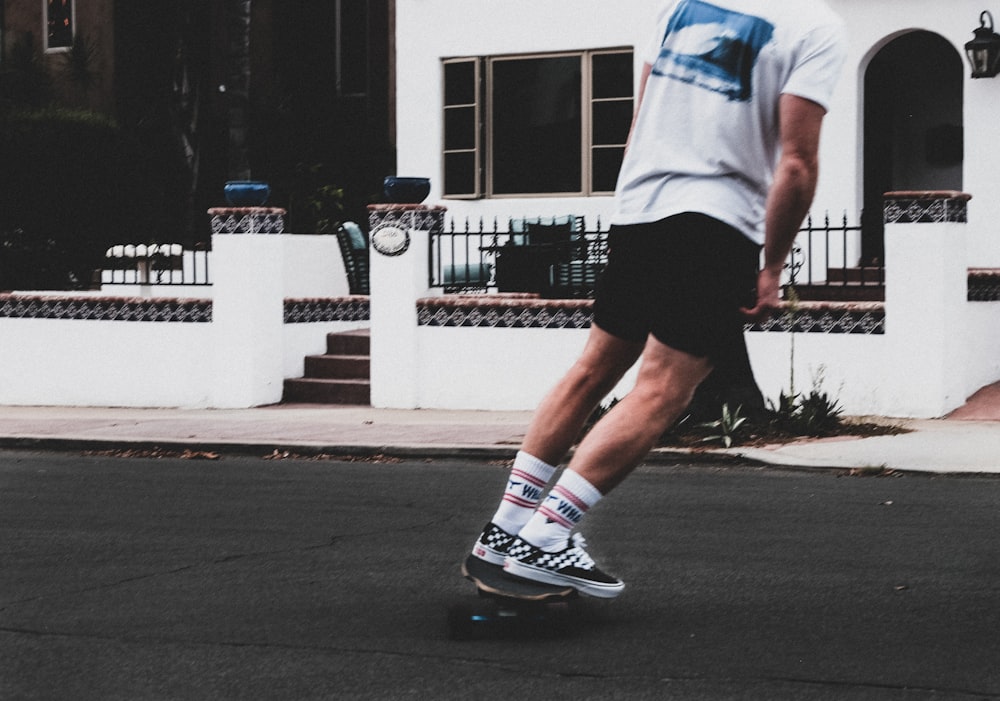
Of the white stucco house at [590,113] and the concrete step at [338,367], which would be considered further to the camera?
the white stucco house at [590,113]

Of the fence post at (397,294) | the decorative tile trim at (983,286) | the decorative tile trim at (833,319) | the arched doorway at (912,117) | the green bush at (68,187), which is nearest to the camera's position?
the decorative tile trim at (833,319)

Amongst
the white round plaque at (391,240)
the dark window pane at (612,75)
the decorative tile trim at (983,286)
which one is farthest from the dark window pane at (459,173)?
the decorative tile trim at (983,286)

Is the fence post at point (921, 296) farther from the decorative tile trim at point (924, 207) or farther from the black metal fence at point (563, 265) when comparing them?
the black metal fence at point (563, 265)

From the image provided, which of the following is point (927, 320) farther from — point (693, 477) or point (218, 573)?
point (218, 573)

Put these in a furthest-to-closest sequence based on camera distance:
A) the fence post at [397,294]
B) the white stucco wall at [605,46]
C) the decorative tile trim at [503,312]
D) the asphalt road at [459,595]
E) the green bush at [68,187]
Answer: the green bush at [68,187] < the white stucco wall at [605,46] < the fence post at [397,294] < the decorative tile trim at [503,312] < the asphalt road at [459,595]

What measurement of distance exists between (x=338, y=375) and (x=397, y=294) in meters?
1.30

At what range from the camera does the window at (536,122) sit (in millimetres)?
17062

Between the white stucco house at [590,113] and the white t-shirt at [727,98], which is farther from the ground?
the white stucco house at [590,113]

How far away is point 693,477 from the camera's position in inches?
357

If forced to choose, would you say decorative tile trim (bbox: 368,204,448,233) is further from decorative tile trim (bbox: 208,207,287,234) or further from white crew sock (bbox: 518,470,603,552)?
white crew sock (bbox: 518,470,603,552)

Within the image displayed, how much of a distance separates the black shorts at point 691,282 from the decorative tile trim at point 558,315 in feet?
24.4

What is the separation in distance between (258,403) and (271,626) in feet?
30.4

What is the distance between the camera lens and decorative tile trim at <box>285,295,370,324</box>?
1459cm

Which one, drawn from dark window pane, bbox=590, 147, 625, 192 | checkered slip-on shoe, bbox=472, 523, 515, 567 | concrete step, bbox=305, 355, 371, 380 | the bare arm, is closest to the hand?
the bare arm
